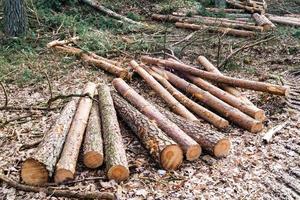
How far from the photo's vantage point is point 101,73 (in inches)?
345

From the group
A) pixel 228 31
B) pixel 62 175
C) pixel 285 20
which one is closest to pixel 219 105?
pixel 62 175

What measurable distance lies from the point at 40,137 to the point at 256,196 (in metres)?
3.21

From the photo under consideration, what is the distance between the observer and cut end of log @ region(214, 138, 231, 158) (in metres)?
5.37

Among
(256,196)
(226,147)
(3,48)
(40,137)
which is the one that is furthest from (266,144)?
(3,48)

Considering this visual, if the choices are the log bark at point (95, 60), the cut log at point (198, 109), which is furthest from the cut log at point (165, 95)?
the log bark at point (95, 60)

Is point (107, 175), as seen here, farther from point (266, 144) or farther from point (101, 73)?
point (101, 73)

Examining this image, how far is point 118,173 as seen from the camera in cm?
477

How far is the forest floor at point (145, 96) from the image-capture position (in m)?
4.82

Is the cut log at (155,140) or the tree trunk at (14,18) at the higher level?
the tree trunk at (14,18)

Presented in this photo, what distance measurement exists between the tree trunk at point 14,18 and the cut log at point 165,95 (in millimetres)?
3795

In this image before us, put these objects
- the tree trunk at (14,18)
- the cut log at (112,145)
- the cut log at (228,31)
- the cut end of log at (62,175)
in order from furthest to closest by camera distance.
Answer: the cut log at (228,31) → the tree trunk at (14,18) → the cut log at (112,145) → the cut end of log at (62,175)

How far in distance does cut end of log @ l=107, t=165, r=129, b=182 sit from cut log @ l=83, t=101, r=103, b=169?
297 millimetres

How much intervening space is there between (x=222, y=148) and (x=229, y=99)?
5.45 feet

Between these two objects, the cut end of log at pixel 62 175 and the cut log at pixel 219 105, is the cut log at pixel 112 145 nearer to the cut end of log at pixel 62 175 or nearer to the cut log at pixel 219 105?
the cut end of log at pixel 62 175
